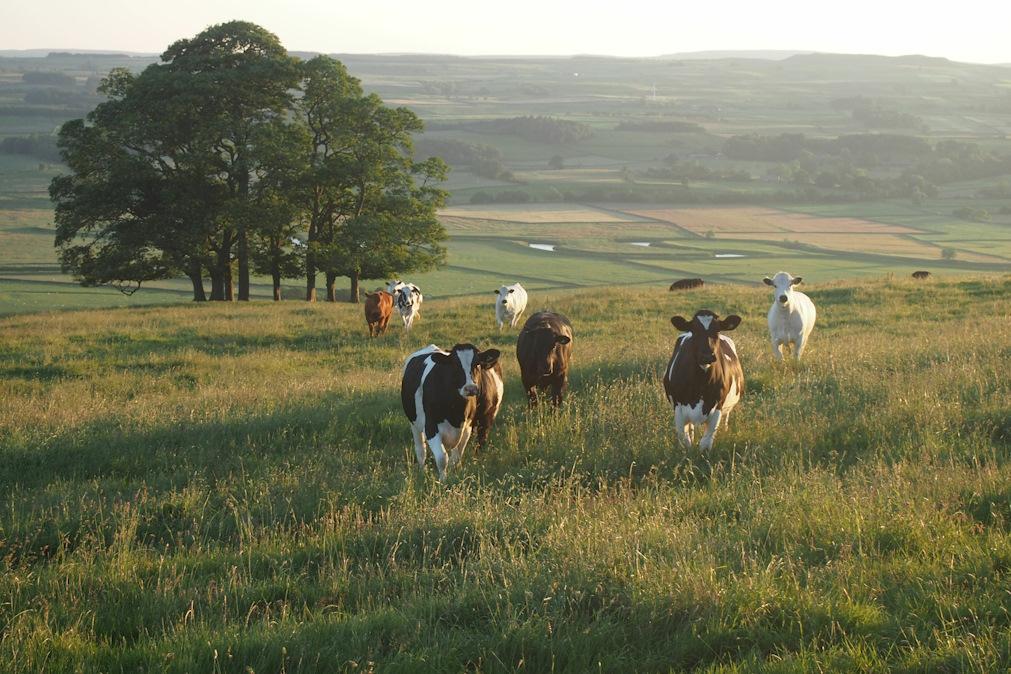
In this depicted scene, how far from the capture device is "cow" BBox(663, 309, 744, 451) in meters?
10.9

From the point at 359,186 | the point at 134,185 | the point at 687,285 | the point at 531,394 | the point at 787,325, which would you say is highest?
the point at 359,186

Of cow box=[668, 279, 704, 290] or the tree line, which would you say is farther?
the tree line

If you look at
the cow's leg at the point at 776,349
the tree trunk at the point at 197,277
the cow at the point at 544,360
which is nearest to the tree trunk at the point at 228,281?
the tree trunk at the point at 197,277

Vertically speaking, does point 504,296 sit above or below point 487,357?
below

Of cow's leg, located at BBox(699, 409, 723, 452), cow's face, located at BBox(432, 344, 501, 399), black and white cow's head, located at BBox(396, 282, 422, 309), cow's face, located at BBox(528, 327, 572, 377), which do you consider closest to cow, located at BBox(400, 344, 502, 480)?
cow's face, located at BBox(432, 344, 501, 399)

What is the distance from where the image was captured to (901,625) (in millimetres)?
5438

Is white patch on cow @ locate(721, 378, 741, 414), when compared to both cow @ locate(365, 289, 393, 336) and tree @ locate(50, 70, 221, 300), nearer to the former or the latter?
cow @ locate(365, 289, 393, 336)

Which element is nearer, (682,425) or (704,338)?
(682,425)

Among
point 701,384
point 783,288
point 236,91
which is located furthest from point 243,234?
point 701,384

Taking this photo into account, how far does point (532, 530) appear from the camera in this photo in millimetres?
7367

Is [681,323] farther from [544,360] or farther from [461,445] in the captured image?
[461,445]

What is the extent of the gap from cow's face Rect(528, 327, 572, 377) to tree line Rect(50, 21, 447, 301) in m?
24.4

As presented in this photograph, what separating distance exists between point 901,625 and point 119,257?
36.3 meters

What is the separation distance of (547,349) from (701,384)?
9.75ft
